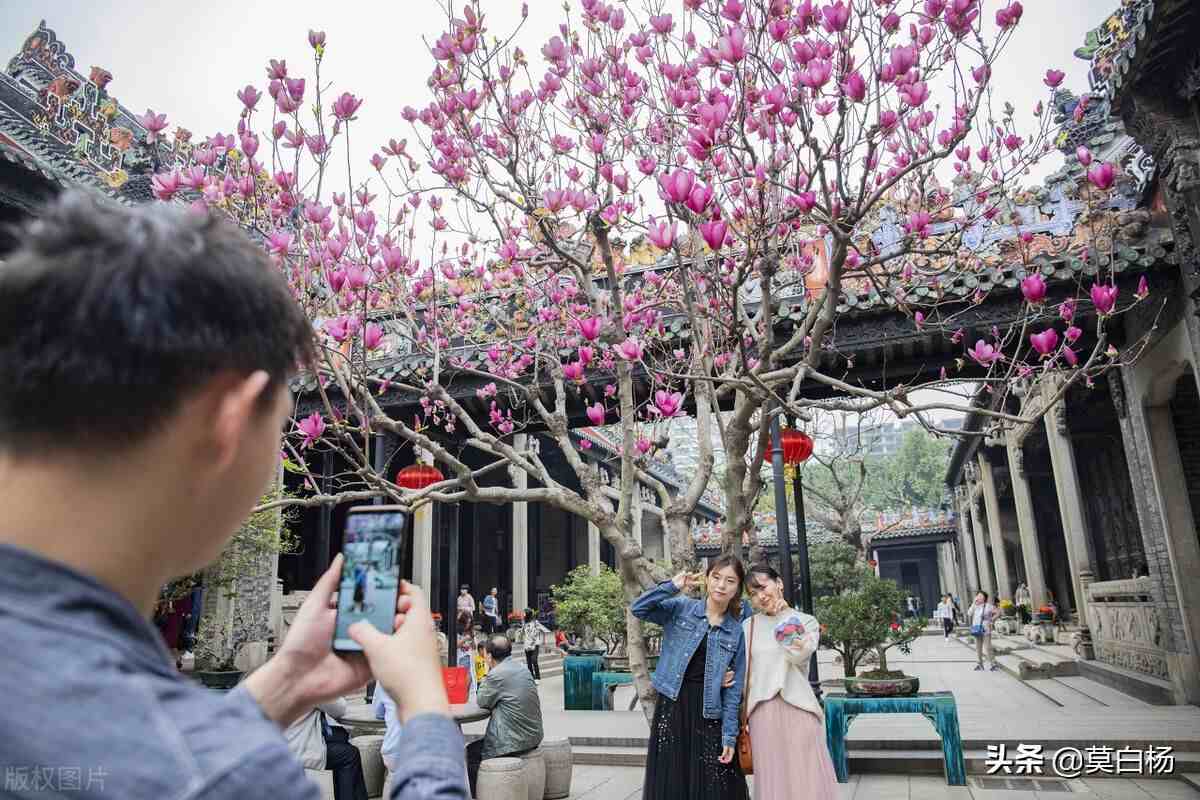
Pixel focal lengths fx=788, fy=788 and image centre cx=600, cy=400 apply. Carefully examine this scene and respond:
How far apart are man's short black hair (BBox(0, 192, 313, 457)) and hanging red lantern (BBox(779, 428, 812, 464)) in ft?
23.8

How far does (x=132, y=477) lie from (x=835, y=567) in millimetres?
18600

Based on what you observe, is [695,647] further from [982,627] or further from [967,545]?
[967,545]

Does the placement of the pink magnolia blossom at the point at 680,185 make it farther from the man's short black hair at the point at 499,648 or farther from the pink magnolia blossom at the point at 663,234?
the man's short black hair at the point at 499,648

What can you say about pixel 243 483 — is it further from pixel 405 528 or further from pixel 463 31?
pixel 463 31

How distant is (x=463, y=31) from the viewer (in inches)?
185

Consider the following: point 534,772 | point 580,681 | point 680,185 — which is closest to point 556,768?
point 534,772

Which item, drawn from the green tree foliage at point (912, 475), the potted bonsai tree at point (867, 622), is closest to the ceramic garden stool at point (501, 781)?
the potted bonsai tree at point (867, 622)

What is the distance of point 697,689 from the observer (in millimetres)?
4086

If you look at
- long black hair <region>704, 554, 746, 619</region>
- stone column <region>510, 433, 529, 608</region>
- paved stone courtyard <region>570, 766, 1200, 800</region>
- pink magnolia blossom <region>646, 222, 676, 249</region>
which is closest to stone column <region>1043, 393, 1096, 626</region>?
paved stone courtyard <region>570, 766, 1200, 800</region>

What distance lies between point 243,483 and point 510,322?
6.66 meters

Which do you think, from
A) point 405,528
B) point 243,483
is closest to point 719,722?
point 405,528

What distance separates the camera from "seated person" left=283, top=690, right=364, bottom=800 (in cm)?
441

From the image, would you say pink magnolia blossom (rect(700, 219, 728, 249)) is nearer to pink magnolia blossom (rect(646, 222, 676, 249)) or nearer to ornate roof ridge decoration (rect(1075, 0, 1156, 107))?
pink magnolia blossom (rect(646, 222, 676, 249))

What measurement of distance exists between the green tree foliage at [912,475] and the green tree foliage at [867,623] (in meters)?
37.8
